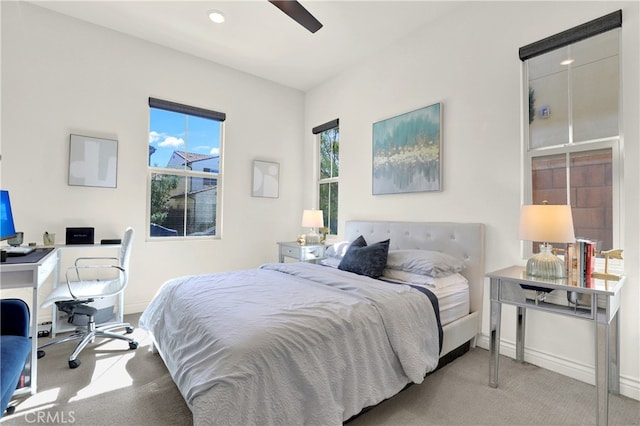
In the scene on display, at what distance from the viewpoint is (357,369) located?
1.56 metres

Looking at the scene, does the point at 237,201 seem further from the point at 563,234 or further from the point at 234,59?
the point at 563,234

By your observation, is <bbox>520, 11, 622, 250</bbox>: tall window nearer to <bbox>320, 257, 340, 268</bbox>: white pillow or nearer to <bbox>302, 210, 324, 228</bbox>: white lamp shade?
<bbox>320, 257, 340, 268</bbox>: white pillow

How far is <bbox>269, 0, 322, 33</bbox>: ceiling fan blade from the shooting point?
1992mm

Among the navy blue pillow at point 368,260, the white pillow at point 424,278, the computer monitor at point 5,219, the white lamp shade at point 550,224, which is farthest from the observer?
the navy blue pillow at point 368,260

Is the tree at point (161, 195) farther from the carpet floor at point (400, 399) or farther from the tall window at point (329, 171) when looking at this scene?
the tall window at point (329, 171)

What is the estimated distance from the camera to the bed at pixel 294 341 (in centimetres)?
125

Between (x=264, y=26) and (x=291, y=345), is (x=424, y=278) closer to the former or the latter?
(x=291, y=345)

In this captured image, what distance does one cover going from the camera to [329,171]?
179 inches

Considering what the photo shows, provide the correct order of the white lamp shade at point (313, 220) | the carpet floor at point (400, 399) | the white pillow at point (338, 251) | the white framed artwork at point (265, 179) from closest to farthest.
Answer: the carpet floor at point (400, 399), the white pillow at point (338, 251), the white lamp shade at point (313, 220), the white framed artwork at point (265, 179)

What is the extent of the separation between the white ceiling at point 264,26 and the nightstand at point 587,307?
8.58 feet

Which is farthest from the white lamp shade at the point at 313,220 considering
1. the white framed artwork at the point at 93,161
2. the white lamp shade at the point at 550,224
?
the white lamp shade at the point at 550,224

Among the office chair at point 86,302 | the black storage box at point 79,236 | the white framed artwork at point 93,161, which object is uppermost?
the white framed artwork at point 93,161

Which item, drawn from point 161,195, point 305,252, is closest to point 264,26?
point 161,195

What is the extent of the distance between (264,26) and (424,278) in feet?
9.91
